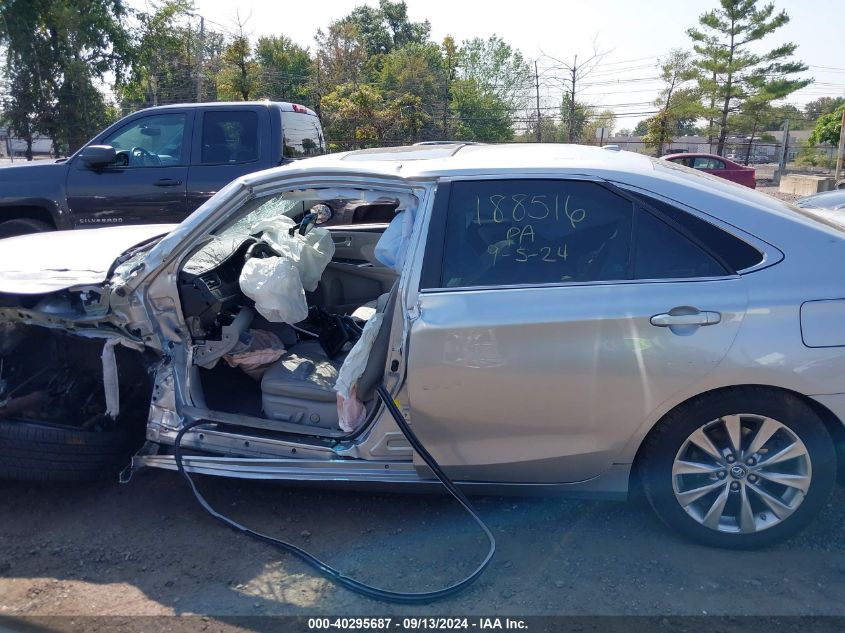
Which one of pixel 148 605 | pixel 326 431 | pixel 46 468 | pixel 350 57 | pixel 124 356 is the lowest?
pixel 148 605

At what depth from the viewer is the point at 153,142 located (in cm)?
768

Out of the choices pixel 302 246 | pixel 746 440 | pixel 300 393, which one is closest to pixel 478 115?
pixel 302 246

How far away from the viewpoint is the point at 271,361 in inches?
156

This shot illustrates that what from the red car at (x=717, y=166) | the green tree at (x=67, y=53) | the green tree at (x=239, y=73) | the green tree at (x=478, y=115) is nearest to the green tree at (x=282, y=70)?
the green tree at (x=239, y=73)

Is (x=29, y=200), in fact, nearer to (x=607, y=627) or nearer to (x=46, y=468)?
(x=46, y=468)

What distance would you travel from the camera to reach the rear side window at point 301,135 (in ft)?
25.3

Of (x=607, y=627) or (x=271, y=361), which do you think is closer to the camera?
(x=607, y=627)

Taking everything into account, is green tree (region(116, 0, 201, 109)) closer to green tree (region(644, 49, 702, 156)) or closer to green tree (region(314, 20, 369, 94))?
green tree (region(314, 20, 369, 94))

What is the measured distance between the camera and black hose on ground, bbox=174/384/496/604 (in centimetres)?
297

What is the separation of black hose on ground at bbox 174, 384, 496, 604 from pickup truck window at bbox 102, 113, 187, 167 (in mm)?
4877

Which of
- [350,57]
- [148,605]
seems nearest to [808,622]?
[148,605]

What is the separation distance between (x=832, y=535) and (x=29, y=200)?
7.55 m

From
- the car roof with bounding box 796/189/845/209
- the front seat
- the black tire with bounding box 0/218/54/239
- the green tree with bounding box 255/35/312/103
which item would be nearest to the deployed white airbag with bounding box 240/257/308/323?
A: the front seat

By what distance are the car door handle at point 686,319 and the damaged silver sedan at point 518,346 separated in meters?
0.01
